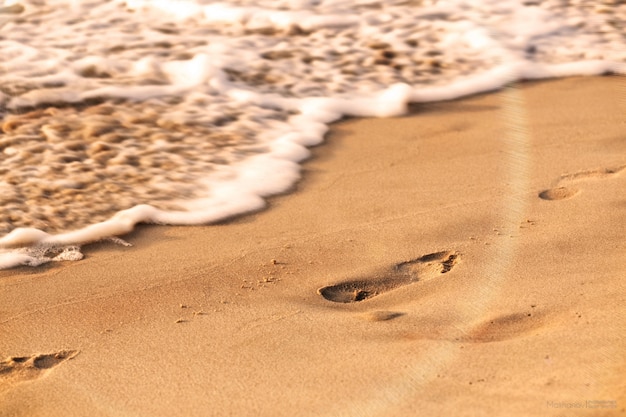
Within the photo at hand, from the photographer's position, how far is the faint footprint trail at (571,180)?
3.36 meters

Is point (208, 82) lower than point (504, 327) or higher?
higher

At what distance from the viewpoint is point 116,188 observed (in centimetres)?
371

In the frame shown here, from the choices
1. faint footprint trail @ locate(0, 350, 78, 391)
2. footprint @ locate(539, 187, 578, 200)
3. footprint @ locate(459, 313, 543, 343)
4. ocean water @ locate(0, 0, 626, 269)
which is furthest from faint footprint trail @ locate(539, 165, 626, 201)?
faint footprint trail @ locate(0, 350, 78, 391)

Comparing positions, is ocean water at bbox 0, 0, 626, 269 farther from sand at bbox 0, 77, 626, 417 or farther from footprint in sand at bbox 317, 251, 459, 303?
footprint in sand at bbox 317, 251, 459, 303

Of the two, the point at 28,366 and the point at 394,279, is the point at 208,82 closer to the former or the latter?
the point at 394,279

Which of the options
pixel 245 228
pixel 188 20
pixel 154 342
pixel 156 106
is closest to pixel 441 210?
pixel 245 228

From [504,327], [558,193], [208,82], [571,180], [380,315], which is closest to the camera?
[504,327]

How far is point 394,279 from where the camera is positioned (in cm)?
288

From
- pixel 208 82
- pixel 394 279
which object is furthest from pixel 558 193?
pixel 208 82

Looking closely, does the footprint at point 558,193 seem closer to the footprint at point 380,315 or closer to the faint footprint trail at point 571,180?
the faint footprint trail at point 571,180

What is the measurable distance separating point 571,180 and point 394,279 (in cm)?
103

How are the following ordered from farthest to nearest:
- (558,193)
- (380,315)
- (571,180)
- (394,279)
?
(571,180), (558,193), (394,279), (380,315)

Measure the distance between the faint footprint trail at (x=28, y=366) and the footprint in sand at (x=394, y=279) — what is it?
83 cm

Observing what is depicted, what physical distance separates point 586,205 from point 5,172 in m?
2.43
